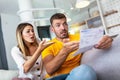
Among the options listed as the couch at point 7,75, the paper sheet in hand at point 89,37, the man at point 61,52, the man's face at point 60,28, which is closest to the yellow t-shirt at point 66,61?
the man at point 61,52

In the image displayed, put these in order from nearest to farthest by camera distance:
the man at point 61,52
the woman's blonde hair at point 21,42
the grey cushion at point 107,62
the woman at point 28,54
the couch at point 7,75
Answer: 1. the grey cushion at point 107,62
2. the man at point 61,52
3. the woman at point 28,54
4. the woman's blonde hair at point 21,42
5. the couch at point 7,75

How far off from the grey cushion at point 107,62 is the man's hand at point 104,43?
0.02 meters

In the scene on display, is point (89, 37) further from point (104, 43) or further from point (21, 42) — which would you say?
point (21, 42)

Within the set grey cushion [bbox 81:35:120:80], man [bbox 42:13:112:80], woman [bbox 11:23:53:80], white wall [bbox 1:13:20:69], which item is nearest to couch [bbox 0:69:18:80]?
woman [bbox 11:23:53:80]

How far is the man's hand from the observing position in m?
1.08

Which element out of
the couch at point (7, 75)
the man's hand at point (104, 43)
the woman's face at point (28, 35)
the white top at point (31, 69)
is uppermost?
the woman's face at point (28, 35)

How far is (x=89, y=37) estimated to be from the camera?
1.05 meters

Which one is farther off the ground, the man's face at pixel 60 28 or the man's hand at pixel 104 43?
the man's face at pixel 60 28

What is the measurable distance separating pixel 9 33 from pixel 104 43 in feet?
12.5

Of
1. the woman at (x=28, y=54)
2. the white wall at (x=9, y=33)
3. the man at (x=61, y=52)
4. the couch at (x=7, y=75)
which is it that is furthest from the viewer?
the white wall at (x=9, y=33)

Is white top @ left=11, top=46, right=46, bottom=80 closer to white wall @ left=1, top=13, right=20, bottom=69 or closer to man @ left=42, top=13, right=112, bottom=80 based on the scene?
man @ left=42, top=13, right=112, bottom=80

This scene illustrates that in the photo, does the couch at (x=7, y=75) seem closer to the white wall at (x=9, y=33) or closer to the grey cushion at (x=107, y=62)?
the grey cushion at (x=107, y=62)

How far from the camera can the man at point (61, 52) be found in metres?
1.17

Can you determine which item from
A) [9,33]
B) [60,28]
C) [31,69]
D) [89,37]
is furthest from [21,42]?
[9,33]
